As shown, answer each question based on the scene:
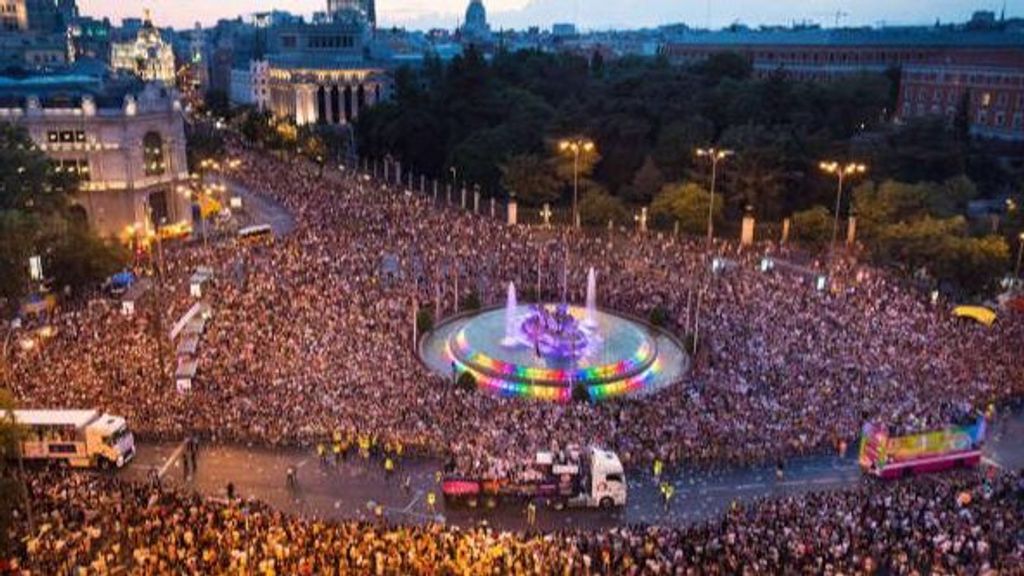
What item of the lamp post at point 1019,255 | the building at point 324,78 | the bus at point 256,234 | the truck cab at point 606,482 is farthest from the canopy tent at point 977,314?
the building at point 324,78

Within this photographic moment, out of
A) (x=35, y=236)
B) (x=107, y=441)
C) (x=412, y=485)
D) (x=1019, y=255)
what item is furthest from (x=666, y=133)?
(x=107, y=441)

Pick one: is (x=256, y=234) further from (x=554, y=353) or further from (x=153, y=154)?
(x=554, y=353)

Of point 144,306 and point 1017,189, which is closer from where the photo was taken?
point 144,306

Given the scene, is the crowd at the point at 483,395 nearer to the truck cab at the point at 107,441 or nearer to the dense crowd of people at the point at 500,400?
the dense crowd of people at the point at 500,400

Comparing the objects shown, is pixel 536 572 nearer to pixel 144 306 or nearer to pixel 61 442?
pixel 61 442

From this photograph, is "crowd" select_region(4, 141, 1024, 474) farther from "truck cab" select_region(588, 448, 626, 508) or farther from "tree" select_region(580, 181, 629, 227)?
"tree" select_region(580, 181, 629, 227)

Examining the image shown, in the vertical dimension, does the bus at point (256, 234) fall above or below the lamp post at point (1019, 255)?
below

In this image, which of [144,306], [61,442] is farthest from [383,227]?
[61,442]
